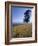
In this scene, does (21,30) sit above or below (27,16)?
below

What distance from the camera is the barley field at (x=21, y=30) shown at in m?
1.45

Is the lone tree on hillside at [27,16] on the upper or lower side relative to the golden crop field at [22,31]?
upper

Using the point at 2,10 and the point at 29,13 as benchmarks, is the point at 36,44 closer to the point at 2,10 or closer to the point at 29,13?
the point at 29,13

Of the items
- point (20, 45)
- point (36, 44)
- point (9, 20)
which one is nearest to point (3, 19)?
point (9, 20)

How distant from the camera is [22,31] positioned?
1479mm

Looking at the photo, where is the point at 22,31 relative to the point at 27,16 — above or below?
below

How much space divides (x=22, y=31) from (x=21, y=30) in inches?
0.8

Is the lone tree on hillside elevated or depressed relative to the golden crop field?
elevated

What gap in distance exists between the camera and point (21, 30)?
58.2 inches

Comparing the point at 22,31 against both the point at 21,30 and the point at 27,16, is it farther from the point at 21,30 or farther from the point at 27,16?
the point at 27,16

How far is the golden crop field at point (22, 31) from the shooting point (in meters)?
1.46

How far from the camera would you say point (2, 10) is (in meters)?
1.43

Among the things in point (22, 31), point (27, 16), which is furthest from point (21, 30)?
point (27, 16)

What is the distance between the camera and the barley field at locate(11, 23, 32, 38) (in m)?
1.45
